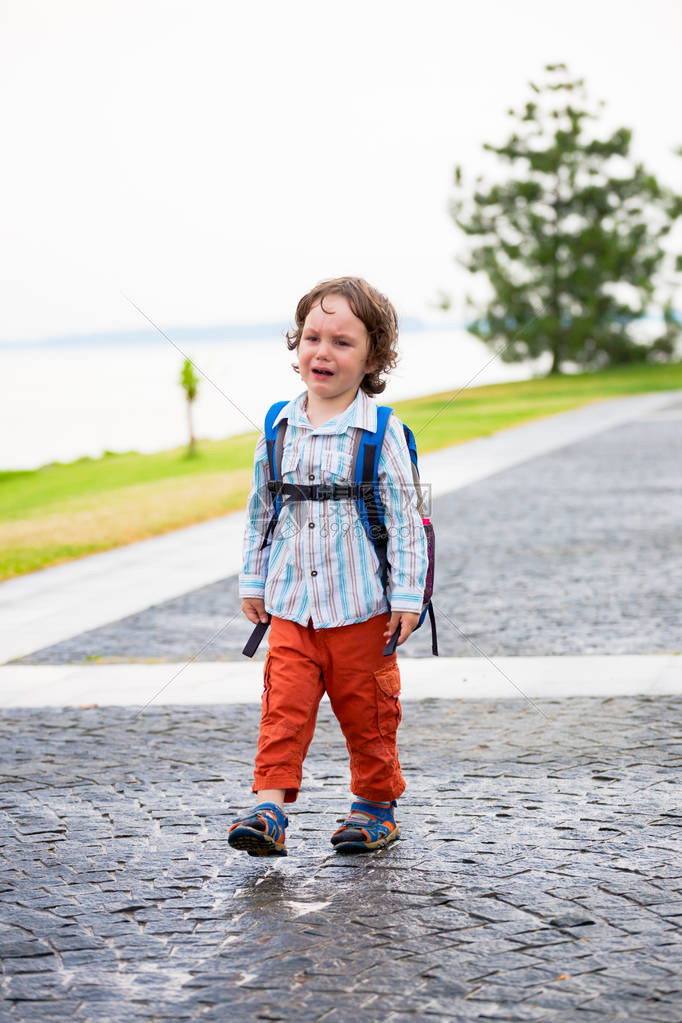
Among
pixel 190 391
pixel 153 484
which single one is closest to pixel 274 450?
pixel 153 484

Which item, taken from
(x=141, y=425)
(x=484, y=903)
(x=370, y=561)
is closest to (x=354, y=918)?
(x=484, y=903)

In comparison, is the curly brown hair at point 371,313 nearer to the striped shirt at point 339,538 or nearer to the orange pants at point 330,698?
the striped shirt at point 339,538

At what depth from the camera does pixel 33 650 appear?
702 cm

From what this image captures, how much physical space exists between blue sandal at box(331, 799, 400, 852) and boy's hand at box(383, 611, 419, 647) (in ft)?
1.68

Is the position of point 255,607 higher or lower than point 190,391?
lower

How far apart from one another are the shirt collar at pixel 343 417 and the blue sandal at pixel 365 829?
105 centimetres

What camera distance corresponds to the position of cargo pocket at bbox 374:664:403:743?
3.75 metres

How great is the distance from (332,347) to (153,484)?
1438 cm

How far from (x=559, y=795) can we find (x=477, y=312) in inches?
1746

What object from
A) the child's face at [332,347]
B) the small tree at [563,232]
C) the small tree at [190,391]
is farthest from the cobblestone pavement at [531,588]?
the small tree at [563,232]

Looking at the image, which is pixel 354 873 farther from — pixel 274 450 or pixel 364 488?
pixel 274 450

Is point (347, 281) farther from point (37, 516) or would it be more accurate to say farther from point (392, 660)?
point (37, 516)

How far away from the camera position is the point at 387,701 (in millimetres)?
3762

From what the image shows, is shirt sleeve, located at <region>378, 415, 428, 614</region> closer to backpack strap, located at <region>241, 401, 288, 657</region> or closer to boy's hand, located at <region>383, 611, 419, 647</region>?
boy's hand, located at <region>383, 611, 419, 647</region>
